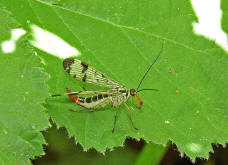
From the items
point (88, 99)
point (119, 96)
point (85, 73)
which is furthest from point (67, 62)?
point (119, 96)

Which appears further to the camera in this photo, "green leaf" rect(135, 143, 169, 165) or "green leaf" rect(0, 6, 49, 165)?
"green leaf" rect(135, 143, 169, 165)

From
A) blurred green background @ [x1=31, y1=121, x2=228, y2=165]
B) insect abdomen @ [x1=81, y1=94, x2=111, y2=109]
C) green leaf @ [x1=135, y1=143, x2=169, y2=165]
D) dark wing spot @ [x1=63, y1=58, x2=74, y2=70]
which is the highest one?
dark wing spot @ [x1=63, y1=58, x2=74, y2=70]

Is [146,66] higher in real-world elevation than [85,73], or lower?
higher

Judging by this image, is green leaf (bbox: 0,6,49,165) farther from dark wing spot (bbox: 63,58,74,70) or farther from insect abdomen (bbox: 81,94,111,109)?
insect abdomen (bbox: 81,94,111,109)

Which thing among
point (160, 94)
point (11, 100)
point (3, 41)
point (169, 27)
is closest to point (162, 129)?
point (160, 94)

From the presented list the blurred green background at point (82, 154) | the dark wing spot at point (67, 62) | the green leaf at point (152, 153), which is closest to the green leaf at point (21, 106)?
the dark wing spot at point (67, 62)

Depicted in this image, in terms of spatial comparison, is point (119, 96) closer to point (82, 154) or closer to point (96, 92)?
point (96, 92)

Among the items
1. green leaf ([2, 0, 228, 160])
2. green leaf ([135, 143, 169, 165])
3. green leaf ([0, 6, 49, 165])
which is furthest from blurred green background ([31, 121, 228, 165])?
green leaf ([0, 6, 49, 165])

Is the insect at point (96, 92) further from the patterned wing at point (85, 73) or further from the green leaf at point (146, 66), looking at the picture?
the green leaf at point (146, 66)
